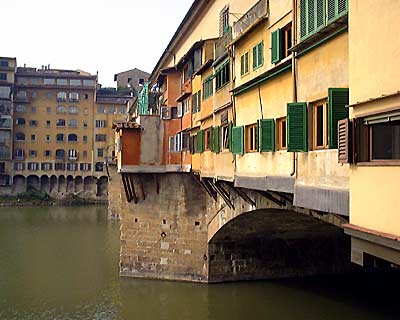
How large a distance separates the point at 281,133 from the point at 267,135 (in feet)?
1.42

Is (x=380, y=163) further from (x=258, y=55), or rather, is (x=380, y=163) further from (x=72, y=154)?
(x=72, y=154)

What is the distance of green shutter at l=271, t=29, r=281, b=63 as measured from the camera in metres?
10.6

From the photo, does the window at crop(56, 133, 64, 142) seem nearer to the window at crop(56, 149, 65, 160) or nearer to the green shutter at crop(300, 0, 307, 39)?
the window at crop(56, 149, 65, 160)

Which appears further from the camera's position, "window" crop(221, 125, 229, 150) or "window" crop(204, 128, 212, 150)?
"window" crop(204, 128, 212, 150)

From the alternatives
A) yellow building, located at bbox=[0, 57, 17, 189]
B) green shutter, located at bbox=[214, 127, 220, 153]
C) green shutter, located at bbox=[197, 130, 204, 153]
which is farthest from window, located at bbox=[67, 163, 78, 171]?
green shutter, located at bbox=[214, 127, 220, 153]

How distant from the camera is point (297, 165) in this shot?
31.5 feet

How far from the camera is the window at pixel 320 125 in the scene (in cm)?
857

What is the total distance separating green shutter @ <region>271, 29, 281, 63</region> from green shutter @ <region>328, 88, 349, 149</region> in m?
3.03

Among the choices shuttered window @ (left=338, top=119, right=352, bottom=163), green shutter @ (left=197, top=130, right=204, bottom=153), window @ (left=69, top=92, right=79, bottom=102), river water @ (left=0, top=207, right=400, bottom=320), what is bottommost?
river water @ (left=0, top=207, right=400, bottom=320)

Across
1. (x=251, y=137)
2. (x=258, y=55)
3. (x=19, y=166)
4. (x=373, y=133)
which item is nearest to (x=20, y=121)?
(x=19, y=166)

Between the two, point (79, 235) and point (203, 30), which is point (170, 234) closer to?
point (203, 30)

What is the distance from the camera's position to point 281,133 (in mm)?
10844

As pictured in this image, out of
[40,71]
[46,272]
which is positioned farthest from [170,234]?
[40,71]

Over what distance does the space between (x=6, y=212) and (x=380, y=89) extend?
57386 millimetres
